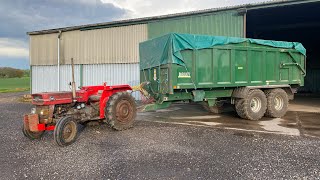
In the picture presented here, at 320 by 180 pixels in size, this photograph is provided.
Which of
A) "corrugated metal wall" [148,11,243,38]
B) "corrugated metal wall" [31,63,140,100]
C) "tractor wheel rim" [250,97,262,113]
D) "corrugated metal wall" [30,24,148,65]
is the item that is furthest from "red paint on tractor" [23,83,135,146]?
"corrugated metal wall" [30,24,148,65]

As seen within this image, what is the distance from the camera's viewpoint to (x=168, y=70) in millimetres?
8086

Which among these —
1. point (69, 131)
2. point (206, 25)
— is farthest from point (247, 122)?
point (206, 25)

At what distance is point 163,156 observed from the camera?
568 cm

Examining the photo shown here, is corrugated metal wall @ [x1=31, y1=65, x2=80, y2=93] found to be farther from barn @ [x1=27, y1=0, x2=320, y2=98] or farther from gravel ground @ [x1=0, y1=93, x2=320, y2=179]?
gravel ground @ [x1=0, y1=93, x2=320, y2=179]

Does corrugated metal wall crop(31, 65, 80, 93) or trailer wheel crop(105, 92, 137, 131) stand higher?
corrugated metal wall crop(31, 65, 80, 93)

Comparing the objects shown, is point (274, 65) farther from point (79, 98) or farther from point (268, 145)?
point (79, 98)

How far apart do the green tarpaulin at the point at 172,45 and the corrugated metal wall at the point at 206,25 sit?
404 cm

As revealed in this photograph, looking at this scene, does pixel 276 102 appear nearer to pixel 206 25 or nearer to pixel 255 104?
pixel 255 104

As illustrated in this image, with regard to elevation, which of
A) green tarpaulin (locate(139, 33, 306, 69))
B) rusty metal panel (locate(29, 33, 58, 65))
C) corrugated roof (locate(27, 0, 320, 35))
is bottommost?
green tarpaulin (locate(139, 33, 306, 69))

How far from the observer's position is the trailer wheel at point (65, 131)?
6289 millimetres

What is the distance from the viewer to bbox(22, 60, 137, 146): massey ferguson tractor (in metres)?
6.54

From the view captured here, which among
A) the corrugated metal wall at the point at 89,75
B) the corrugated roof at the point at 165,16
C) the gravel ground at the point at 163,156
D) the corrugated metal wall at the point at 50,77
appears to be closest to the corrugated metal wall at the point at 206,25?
the corrugated roof at the point at 165,16

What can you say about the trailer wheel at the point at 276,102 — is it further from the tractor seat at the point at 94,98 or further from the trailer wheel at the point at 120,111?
the tractor seat at the point at 94,98

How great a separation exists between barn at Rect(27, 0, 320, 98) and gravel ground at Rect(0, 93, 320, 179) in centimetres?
831
